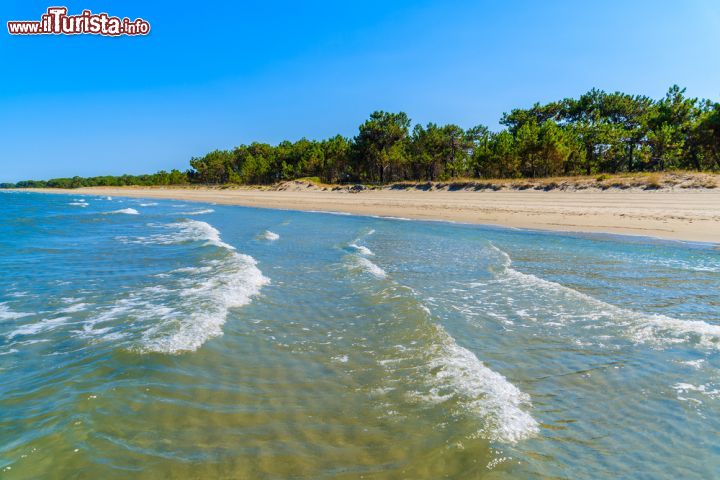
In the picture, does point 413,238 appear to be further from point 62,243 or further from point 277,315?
point 62,243

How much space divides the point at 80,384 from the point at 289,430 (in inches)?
123

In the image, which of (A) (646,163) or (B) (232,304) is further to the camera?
(A) (646,163)

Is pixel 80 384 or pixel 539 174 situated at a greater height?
pixel 539 174

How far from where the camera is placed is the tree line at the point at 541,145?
51562mm

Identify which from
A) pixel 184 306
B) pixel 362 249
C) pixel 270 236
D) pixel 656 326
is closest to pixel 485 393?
pixel 656 326

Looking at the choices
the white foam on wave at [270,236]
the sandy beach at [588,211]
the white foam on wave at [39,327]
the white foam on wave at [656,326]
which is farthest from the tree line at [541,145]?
the white foam on wave at [39,327]

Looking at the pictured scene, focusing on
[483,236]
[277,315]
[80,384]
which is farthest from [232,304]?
[483,236]

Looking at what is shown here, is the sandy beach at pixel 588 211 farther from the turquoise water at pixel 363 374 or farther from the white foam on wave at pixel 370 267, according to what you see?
the white foam on wave at pixel 370 267

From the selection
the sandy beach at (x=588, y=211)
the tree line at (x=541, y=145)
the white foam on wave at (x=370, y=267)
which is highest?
the tree line at (x=541, y=145)

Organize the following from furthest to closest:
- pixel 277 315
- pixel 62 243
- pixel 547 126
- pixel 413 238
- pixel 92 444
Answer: pixel 547 126
pixel 413 238
pixel 62 243
pixel 277 315
pixel 92 444

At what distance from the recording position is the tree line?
169ft

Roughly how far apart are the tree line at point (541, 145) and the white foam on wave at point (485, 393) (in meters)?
52.5

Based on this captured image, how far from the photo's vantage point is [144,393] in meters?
4.97

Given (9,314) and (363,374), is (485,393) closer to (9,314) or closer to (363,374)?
(363,374)
